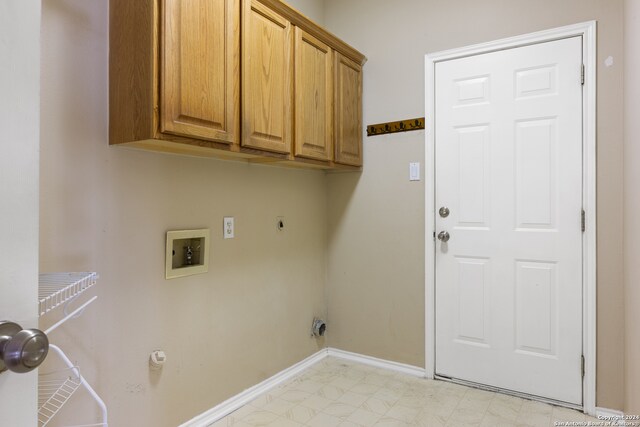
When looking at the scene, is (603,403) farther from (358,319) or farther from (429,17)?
(429,17)

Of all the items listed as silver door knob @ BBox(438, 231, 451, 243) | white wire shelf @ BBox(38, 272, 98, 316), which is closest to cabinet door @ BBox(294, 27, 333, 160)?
silver door knob @ BBox(438, 231, 451, 243)

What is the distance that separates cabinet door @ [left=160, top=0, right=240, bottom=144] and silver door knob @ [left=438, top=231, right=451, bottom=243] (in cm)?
148

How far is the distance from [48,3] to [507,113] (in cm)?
231

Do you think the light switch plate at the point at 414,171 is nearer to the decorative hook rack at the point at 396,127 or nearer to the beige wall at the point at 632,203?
the decorative hook rack at the point at 396,127

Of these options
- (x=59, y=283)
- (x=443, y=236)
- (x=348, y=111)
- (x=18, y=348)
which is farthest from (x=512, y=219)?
(x=18, y=348)

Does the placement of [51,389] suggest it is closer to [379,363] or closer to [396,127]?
[379,363]

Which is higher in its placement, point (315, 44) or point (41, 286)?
point (315, 44)

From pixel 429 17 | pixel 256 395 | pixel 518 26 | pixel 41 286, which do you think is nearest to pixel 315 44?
pixel 429 17

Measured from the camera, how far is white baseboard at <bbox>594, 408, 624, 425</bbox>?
201cm

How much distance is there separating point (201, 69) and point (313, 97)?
33.7 inches

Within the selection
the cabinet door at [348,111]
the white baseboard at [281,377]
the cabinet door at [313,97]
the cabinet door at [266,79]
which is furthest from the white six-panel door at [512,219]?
the cabinet door at [266,79]

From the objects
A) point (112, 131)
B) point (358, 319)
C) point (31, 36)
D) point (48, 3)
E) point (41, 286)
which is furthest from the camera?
point (358, 319)

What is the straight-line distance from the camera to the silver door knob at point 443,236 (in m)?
2.51

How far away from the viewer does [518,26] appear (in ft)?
7.47
